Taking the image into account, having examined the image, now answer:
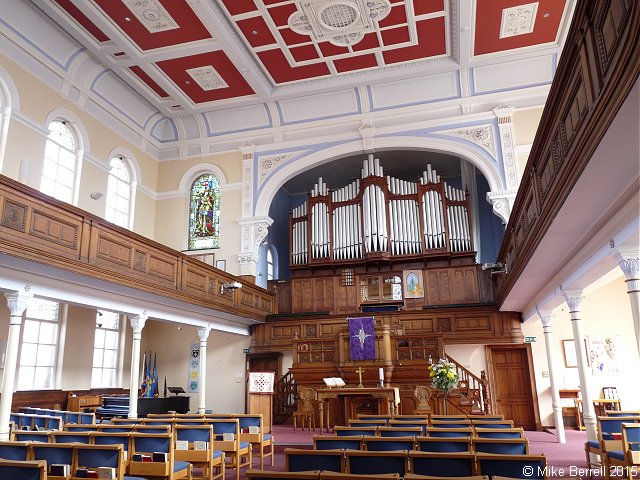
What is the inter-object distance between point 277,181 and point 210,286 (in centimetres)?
554

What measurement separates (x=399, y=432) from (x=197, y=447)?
8.04 ft

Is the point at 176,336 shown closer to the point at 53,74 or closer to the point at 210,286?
the point at 210,286

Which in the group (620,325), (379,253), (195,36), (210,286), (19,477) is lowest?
(19,477)

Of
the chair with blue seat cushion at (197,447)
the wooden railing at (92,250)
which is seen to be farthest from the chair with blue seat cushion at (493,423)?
the wooden railing at (92,250)

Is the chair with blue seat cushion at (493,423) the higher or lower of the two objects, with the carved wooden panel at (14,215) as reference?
lower

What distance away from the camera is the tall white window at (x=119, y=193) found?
52.6ft

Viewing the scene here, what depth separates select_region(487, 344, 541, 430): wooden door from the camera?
47.5ft

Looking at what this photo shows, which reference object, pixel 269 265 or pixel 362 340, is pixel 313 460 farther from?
pixel 269 265

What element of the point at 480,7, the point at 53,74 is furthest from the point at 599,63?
the point at 53,74

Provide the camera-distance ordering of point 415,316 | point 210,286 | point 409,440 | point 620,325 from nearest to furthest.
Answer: point 409,440, point 210,286, point 620,325, point 415,316

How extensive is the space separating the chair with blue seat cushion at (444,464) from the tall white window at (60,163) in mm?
11848

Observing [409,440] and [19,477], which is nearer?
[19,477]

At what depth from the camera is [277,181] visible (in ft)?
58.1

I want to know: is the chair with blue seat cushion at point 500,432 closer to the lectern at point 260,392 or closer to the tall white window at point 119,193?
the lectern at point 260,392
